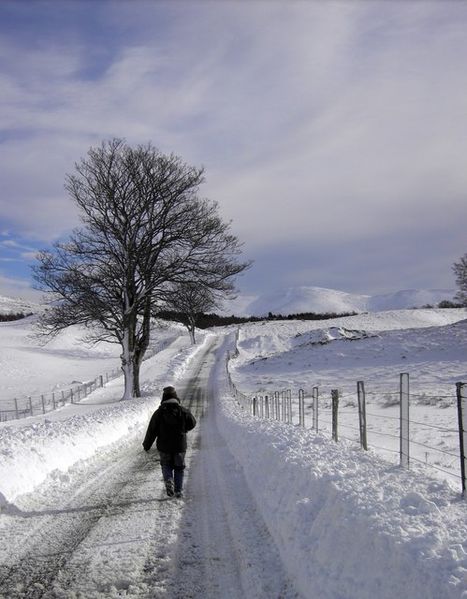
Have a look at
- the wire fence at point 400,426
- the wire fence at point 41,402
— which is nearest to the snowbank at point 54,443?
the wire fence at point 400,426

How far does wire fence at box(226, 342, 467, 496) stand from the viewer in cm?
752

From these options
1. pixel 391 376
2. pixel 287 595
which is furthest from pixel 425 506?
pixel 391 376

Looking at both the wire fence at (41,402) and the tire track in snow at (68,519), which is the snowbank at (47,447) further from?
the wire fence at (41,402)

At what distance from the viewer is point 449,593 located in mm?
3480

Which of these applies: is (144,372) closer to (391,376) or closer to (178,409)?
(391,376)

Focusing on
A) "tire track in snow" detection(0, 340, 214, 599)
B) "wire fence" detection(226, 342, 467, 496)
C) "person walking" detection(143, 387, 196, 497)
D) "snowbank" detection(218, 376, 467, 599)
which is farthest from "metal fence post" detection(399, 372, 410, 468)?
"person walking" detection(143, 387, 196, 497)

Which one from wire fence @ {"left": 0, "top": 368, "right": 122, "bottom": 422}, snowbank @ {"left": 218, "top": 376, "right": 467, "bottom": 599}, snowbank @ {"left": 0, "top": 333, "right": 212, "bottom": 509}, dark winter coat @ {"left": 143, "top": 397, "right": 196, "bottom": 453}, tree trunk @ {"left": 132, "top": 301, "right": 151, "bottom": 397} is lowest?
wire fence @ {"left": 0, "top": 368, "right": 122, "bottom": 422}

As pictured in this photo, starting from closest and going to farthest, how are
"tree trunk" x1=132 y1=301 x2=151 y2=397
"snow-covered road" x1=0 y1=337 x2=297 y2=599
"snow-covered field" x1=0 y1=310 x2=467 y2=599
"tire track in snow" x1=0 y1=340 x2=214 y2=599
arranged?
"snow-covered field" x1=0 y1=310 x2=467 y2=599
"snow-covered road" x1=0 y1=337 x2=297 y2=599
"tire track in snow" x1=0 y1=340 x2=214 y2=599
"tree trunk" x1=132 y1=301 x2=151 y2=397

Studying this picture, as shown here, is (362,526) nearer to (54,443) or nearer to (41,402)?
(54,443)

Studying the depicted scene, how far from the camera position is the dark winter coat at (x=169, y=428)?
9562mm

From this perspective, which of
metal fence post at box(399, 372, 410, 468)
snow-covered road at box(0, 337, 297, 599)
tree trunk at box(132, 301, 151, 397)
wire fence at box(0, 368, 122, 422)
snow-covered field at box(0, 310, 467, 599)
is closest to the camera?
snow-covered field at box(0, 310, 467, 599)

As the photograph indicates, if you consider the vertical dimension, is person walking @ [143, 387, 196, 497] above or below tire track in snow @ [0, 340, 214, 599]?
above

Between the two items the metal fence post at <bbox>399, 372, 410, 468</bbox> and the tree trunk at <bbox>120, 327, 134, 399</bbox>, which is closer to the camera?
the metal fence post at <bbox>399, 372, 410, 468</bbox>

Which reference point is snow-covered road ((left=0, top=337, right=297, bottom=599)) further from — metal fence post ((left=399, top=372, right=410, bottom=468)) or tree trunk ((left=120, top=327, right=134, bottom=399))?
tree trunk ((left=120, top=327, right=134, bottom=399))
